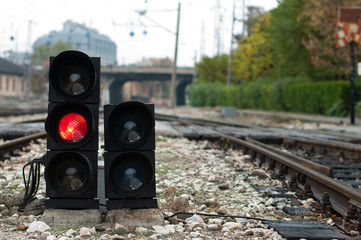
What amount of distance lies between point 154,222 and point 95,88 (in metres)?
1.25

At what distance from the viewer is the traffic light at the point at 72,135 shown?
4.12m

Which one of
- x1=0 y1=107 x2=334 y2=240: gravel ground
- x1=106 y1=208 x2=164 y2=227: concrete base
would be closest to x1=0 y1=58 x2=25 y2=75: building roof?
x1=0 y1=107 x2=334 y2=240: gravel ground

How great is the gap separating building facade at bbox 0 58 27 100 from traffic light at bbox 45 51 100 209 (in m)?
74.4

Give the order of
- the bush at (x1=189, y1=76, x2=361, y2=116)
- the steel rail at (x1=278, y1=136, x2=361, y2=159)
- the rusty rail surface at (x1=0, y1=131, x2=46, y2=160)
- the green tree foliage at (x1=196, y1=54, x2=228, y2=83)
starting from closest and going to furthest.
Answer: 1. the rusty rail surface at (x1=0, y1=131, x2=46, y2=160)
2. the steel rail at (x1=278, y1=136, x2=361, y2=159)
3. the bush at (x1=189, y1=76, x2=361, y2=116)
4. the green tree foliage at (x1=196, y1=54, x2=228, y2=83)

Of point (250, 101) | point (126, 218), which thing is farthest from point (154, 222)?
point (250, 101)

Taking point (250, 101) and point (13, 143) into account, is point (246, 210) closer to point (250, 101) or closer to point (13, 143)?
point (13, 143)

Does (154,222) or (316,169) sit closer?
(154,222)

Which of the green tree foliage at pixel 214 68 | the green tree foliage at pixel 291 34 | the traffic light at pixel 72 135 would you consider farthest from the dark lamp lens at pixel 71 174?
the green tree foliage at pixel 214 68

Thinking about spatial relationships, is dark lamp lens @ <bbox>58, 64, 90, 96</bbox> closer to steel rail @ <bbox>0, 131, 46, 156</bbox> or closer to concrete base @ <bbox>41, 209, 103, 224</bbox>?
concrete base @ <bbox>41, 209, 103, 224</bbox>

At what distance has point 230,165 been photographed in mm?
7723

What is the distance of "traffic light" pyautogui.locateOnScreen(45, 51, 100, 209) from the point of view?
412 centimetres

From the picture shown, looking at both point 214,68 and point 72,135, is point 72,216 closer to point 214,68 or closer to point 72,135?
point 72,135

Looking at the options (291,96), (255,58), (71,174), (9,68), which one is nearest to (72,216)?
(71,174)

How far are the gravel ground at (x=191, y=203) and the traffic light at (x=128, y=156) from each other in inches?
12.1
